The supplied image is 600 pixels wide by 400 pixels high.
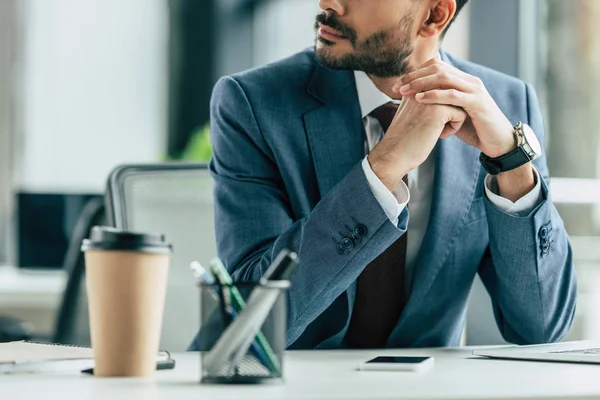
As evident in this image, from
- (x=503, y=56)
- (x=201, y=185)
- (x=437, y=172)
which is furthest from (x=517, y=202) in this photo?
(x=503, y=56)

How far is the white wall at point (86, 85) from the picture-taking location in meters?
4.52

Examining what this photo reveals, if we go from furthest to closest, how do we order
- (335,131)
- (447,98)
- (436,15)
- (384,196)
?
(436,15)
(335,131)
(447,98)
(384,196)

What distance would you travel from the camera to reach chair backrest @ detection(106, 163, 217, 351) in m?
1.84

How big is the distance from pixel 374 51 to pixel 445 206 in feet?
1.03

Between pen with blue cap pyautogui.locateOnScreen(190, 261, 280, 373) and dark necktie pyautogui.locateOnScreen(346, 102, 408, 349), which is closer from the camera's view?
pen with blue cap pyautogui.locateOnScreen(190, 261, 280, 373)

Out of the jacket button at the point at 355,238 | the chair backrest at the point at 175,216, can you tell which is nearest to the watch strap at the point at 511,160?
the jacket button at the point at 355,238

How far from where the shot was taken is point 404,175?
5.03 feet

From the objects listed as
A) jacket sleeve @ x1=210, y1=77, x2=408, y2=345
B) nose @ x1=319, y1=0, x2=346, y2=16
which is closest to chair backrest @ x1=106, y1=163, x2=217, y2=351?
jacket sleeve @ x1=210, y1=77, x2=408, y2=345

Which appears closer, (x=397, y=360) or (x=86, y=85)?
(x=397, y=360)

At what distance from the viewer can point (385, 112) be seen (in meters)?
1.75

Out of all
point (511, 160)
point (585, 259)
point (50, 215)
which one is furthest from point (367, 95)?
point (50, 215)

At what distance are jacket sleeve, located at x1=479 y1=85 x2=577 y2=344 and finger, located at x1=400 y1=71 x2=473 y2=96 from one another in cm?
22

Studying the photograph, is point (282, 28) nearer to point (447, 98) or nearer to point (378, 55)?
point (378, 55)

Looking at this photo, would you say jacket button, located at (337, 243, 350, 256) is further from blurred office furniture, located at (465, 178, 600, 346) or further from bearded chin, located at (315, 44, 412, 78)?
blurred office furniture, located at (465, 178, 600, 346)
